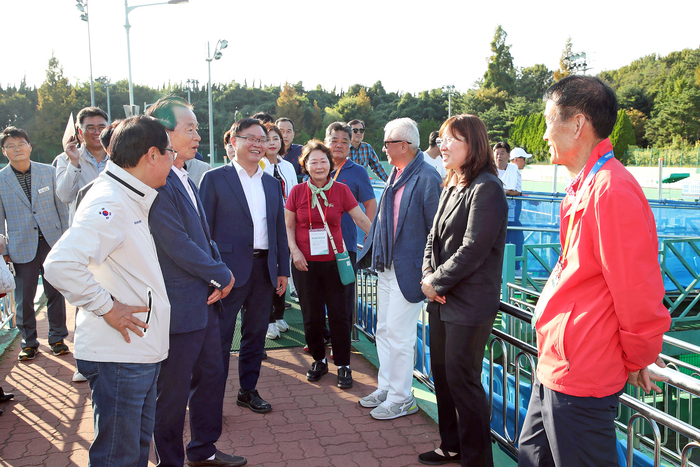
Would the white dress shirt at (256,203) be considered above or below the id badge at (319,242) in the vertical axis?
above

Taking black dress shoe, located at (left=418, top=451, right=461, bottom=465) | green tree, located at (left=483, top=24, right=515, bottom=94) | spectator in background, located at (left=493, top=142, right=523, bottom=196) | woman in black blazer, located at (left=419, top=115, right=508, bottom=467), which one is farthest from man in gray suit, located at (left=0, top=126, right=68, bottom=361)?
green tree, located at (left=483, top=24, right=515, bottom=94)

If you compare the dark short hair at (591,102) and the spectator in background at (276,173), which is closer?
the dark short hair at (591,102)

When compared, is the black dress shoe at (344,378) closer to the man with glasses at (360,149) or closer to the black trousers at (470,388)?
the black trousers at (470,388)

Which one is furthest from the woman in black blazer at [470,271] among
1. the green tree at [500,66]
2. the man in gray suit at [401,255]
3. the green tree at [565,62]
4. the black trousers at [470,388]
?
the green tree at [500,66]

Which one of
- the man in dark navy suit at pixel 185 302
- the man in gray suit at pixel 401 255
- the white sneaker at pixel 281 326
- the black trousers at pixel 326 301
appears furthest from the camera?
the white sneaker at pixel 281 326

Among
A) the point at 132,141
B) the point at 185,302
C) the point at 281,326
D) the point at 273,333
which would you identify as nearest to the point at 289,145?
the point at 281,326

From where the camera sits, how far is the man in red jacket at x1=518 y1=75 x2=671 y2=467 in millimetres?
1583

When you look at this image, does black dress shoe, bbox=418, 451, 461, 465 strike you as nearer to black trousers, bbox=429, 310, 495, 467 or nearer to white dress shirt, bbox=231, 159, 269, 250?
black trousers, bbox=429, 310, 495, 467

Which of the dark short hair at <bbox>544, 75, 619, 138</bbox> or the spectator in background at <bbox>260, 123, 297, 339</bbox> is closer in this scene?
the dark short hair at <bbox>544, 75, 619, 138</bbox>

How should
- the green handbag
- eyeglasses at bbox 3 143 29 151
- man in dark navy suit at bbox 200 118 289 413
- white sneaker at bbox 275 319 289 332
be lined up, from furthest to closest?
white sneaker at bbox 275 319 289 332, eyeglasses at bbox 3 143 29 151, the green handbag, man in dark navy suit at bbox 200 118 289 413

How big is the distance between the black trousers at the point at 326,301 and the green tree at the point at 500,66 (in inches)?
2743

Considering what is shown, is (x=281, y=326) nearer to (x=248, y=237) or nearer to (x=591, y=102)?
(x=248, y=237)

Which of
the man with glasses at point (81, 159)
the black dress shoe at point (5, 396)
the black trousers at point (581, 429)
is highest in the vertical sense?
the man with glasses at point (81, 159)

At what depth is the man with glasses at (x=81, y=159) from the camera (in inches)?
176
